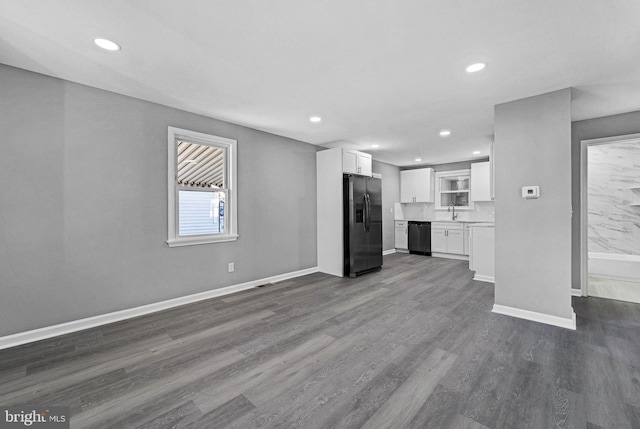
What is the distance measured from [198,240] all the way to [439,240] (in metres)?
5.80

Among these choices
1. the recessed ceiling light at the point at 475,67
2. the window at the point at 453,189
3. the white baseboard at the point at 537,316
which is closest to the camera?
the recessed ceiling light at the point at 475,67

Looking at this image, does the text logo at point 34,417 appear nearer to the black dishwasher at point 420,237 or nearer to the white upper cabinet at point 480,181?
the black dishwasher at point 420,237

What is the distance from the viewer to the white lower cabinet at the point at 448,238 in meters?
6.55

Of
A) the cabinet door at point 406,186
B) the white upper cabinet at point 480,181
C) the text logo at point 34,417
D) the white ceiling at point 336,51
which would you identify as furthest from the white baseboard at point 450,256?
the text logo at point 34,417

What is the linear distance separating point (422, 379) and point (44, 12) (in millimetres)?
3623

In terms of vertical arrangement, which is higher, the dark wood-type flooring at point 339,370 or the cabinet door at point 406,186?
the cabinet door at point 406,186

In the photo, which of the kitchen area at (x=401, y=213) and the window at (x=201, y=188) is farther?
the kitchen area at (x=401, y=213)

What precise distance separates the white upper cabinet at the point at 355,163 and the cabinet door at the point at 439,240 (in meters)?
2.78

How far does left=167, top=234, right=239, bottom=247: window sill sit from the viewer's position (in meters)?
3.42

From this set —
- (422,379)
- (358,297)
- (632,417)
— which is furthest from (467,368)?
(358,297)

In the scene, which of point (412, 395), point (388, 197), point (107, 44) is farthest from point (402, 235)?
point (107, 44)

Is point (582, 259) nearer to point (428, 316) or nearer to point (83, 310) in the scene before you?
point (428, 316)

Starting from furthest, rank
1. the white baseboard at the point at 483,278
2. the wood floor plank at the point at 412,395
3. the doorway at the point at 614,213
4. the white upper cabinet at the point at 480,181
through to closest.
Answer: the white upper cabinet at the point at 480,181, the doorway at the point at 614,213, the white baseboard at the point at 483,278, the wood floor plank at the point at 412,395

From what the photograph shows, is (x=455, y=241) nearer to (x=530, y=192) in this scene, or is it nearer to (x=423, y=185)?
(x=423, y=185)
